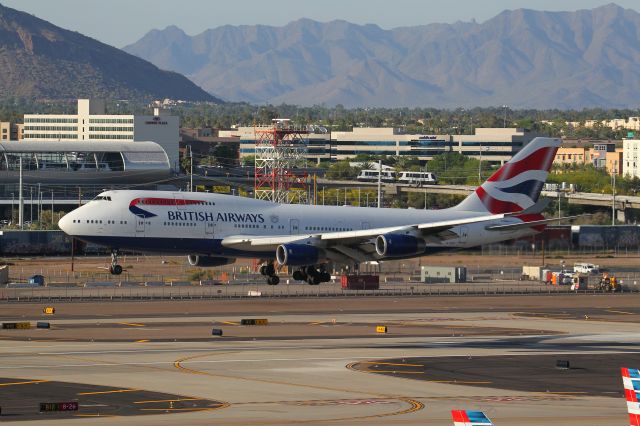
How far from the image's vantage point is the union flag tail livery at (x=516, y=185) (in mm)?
129750

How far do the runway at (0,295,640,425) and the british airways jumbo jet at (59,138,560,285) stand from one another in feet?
17.7

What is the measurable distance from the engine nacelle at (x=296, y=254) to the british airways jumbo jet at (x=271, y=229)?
0.08 meters

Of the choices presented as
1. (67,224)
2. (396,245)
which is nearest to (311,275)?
(396,245)

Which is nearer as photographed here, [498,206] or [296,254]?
[296,254]

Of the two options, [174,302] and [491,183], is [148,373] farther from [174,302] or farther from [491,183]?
[491,183]

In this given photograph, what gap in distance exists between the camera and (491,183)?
13038 centimetres

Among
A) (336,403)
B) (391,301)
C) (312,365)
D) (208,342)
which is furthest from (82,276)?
(336,403)

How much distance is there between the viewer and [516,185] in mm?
130375

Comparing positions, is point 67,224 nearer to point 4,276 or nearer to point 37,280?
point 37,280

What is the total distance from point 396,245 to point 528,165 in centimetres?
2304

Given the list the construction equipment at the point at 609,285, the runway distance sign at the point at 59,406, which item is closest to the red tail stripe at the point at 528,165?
the construction equipment at the point at 609,285

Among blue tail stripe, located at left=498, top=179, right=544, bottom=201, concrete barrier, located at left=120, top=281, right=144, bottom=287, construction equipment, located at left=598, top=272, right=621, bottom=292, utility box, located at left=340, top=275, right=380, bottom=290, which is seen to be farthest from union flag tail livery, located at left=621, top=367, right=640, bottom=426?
concrete barrier, located at left=120, top=281, right=144, bottom=287

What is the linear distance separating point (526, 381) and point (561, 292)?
6733 cm

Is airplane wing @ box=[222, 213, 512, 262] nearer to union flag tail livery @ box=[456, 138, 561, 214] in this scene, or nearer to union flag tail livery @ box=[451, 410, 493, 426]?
union flag tail livery @ box=[456, 138, 561, 214]
